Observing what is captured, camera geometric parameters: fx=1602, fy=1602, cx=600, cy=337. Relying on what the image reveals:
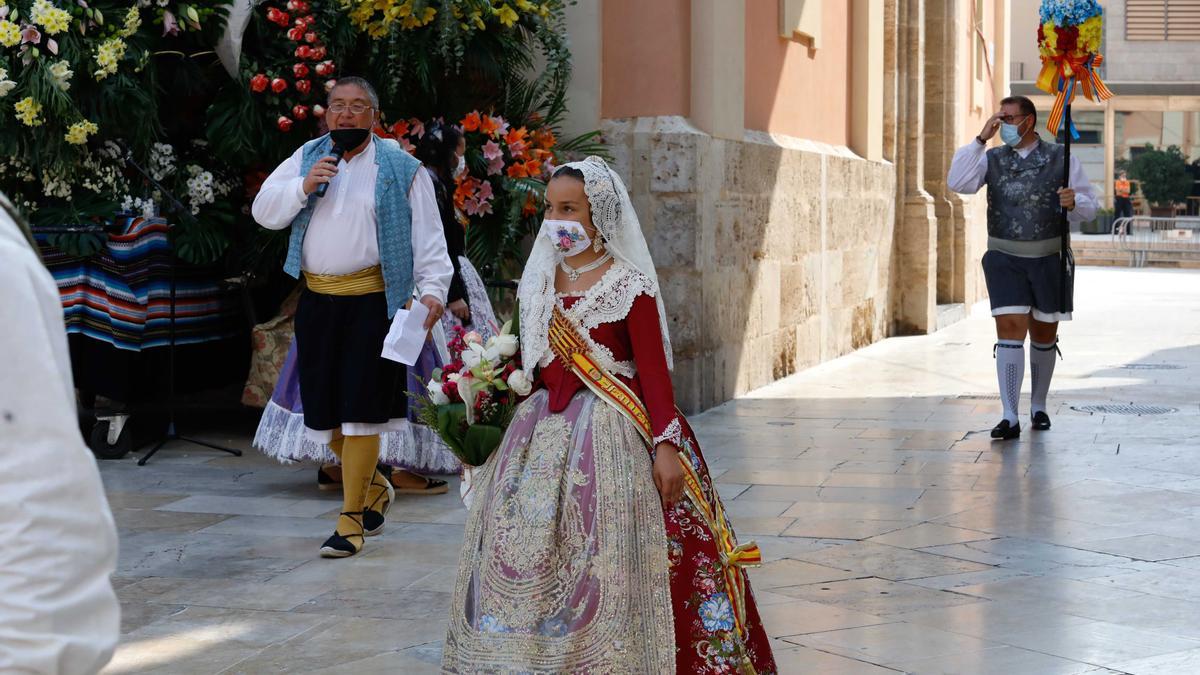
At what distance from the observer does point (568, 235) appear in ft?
13.9

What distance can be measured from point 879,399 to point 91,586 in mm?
10226

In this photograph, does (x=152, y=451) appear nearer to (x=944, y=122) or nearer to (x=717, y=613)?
(x=717, y=613)

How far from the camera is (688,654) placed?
4.01m

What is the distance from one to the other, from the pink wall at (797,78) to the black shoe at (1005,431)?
3715 mm

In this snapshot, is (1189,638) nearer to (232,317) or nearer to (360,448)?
(360,448)

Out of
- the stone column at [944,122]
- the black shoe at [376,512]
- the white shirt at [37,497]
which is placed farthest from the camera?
the stone column at [944,122]

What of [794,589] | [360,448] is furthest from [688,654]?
[360,448]

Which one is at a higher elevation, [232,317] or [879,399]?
[232,317]

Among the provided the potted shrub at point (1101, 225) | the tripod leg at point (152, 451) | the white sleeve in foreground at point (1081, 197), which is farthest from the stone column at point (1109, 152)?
the tripod leg at point (152, 451)

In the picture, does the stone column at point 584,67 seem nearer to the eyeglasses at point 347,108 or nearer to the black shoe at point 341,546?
the eyeglasses at point 347,108

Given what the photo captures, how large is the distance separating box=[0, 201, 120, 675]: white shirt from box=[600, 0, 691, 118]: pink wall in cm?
906

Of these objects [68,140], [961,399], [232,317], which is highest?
[68,140]

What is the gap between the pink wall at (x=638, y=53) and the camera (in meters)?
10.3

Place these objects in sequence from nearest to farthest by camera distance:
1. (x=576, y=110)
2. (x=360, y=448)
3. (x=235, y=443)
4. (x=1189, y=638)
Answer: (x=1189, y=638), (x=360, y=448), (x=235, y=443), (x=576, y=110)
